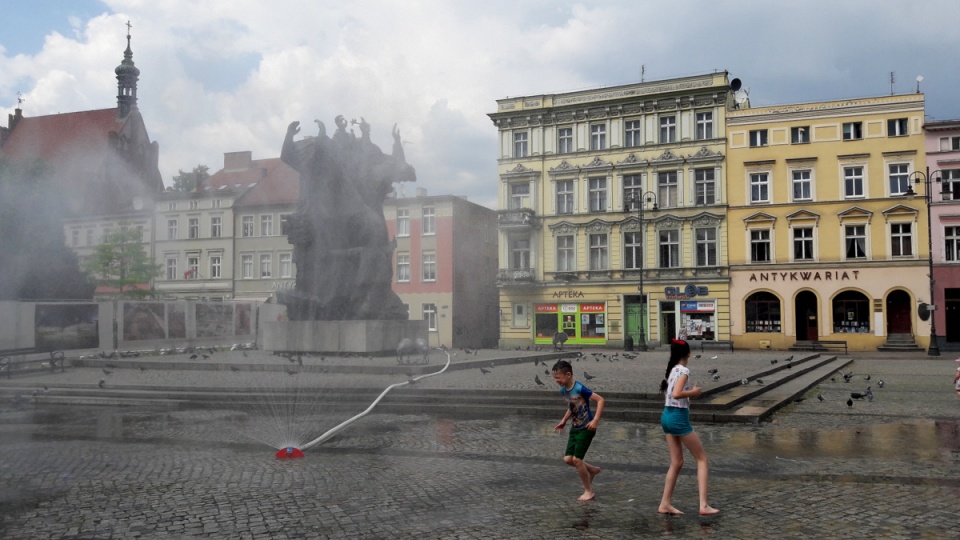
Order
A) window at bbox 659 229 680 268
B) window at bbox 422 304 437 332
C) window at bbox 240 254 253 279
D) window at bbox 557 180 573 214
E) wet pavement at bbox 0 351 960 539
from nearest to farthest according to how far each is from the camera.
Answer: wet pavement at bbox 0 351 960 539
window at bbox 240 254 253 279
window at bbox 659 229 680 268
window at bbox 557 180 573 214
window at bbox 422 304 437 332

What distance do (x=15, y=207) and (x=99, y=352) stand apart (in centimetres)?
1719

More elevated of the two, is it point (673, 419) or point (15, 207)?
point (15, 207)

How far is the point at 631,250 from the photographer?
49.0m

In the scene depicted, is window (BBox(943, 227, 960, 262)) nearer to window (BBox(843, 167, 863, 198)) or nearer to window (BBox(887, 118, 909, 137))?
window (BBox(843, 167, 863, 198))

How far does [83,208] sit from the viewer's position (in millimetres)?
15180

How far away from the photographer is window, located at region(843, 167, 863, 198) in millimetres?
44625

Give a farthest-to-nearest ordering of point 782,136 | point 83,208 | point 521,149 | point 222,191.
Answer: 1. point 521,149
2. point 782,136
3. point 222,191
4. point 83,208

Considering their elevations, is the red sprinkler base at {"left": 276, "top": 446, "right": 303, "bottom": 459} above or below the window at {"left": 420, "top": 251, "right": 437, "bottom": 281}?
below

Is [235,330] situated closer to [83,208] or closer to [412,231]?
[412,231]

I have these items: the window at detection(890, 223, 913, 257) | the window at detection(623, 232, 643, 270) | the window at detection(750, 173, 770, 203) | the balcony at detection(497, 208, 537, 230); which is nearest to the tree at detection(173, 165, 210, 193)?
the balcony at detection(497, 208, 537, 230)

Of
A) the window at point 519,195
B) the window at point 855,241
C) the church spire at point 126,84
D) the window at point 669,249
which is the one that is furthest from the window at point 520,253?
the church spire at point 126,84

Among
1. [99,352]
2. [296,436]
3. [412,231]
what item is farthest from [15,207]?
[412,231]

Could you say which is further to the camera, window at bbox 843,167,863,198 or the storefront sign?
window at bbox 843,167,863,198

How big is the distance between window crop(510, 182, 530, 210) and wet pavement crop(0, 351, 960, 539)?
3754 centimetres
